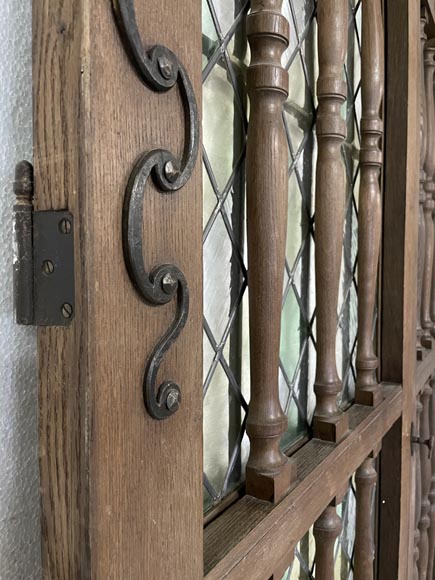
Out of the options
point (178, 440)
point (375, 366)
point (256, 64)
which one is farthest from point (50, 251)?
point (375, 366)

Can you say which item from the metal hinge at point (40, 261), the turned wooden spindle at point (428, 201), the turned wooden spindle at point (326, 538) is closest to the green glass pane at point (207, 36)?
the metal hinge at point (40, 261)

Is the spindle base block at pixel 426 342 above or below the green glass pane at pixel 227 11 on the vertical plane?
below

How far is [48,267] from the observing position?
0.27 m

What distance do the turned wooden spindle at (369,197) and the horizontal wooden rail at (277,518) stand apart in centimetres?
13

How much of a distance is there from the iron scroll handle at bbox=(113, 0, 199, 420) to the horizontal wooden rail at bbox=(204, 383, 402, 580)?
17 cm

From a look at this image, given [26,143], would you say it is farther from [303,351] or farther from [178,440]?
[303,351]

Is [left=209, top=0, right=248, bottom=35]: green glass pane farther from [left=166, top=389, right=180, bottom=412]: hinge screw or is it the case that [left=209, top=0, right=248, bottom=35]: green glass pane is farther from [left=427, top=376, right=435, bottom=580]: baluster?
[left=427, top=376, right=435, bottom=580]: baluster

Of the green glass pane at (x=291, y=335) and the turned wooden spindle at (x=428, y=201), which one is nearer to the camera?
the green glass pane at (x=291, y=335)

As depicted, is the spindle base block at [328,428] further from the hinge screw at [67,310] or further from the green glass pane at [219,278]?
the hinge screw at [67,310]

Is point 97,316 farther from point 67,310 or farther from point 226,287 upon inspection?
point 226,287

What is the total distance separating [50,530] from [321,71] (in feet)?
1.87

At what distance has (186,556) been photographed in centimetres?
34

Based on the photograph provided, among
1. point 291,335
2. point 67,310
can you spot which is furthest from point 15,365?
point 291,335

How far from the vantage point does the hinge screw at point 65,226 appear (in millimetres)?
261
